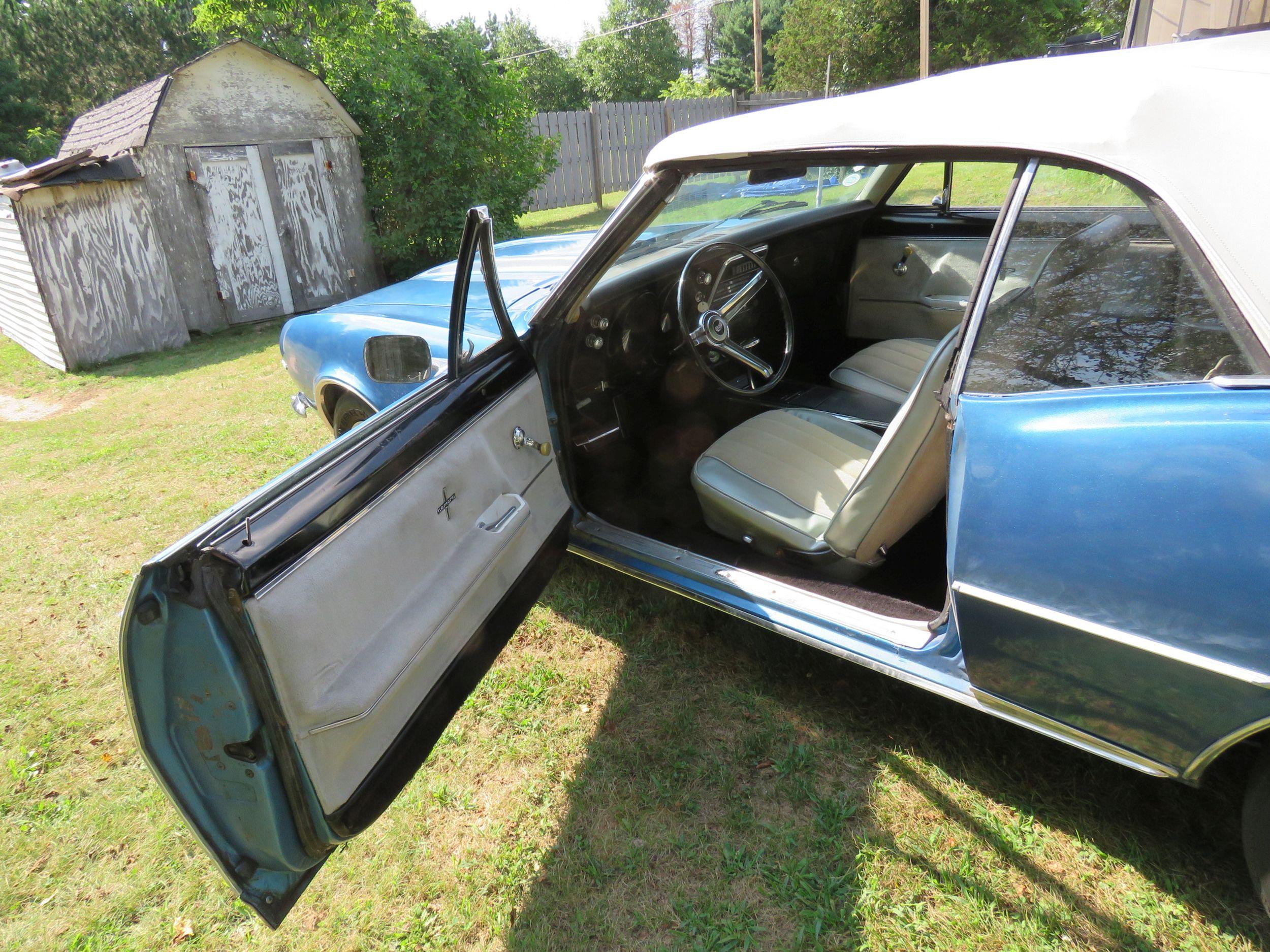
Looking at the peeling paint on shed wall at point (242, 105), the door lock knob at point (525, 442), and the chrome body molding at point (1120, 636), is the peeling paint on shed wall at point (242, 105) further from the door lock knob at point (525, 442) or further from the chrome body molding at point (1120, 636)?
the chrome body molding at point (1120, 636)

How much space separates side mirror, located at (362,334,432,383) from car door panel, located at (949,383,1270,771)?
73.7 inches

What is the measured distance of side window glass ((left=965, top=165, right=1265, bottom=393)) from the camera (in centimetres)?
134

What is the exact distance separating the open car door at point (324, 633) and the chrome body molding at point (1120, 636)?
1.13m

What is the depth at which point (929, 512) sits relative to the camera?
2.17m

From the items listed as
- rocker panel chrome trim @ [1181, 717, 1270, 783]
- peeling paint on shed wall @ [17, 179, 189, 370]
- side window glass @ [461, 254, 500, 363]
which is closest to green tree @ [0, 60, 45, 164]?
peeling paint on shed wall @ [17, 179, 189, 370]

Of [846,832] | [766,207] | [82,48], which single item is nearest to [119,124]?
[766,207]

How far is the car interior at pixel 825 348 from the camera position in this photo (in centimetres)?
157

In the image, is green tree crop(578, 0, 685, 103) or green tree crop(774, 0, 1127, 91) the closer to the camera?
green tree crop(774, 0, 1127, 91)

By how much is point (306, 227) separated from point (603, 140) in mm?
7707

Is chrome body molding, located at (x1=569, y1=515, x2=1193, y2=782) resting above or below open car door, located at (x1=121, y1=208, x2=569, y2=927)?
below

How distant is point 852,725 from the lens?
231 cm

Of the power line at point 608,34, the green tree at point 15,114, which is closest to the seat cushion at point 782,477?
the power line at point 608,34

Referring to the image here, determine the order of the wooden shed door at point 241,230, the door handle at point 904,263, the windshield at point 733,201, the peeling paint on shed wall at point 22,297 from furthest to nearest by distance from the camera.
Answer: the wooden shed door at point 241,230 < the peeling paint on shed wall at point 22,297 < the door handle at point 904,263 < the windshield at point 733,201

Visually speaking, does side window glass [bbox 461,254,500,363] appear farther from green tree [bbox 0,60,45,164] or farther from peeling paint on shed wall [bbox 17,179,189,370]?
green tree [bbox 0,60,45,164]
